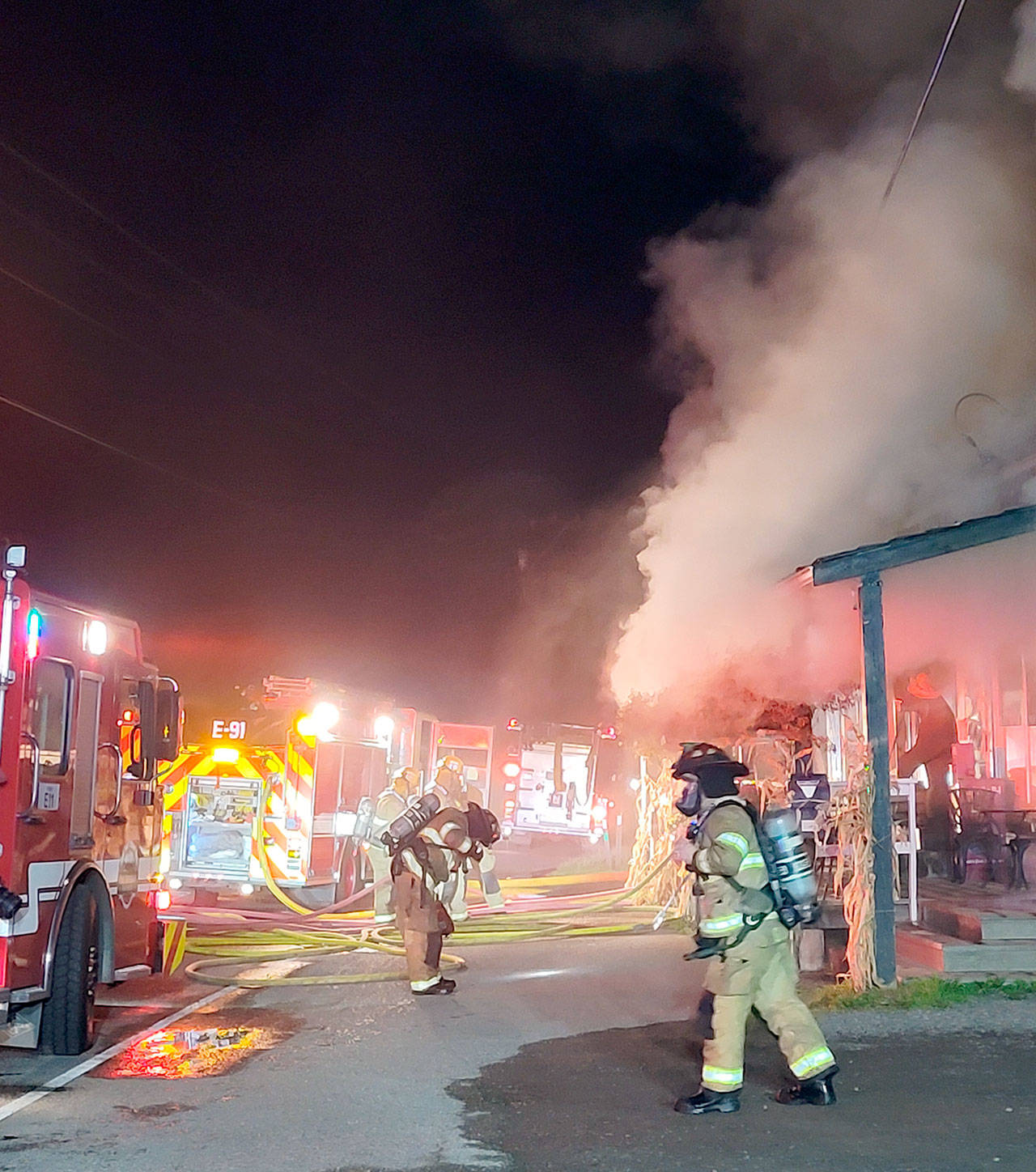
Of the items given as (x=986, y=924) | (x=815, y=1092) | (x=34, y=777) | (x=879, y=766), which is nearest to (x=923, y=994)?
(x=986, y=924)

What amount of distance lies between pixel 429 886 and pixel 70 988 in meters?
2.83

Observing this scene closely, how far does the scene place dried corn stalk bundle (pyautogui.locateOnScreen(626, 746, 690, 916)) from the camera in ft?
44.1

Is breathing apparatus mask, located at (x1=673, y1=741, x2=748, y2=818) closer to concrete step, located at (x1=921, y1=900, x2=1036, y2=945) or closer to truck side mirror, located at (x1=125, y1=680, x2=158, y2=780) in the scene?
concrete step, located at (x1=921, y1=900, x2=1036, y2=945)

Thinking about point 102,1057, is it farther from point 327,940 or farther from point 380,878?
point 380,878

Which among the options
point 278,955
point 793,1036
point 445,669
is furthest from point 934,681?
point 445,669

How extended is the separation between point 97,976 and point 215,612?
90.4 ft

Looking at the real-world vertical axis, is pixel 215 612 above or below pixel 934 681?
above

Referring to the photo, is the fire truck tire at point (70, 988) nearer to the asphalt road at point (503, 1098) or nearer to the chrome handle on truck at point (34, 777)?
the asphalt road at point (503, 1098)

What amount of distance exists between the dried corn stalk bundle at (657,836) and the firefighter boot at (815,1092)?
23.5ft

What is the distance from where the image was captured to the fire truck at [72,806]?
6160 mm

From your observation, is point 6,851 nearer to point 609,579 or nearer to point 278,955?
point 278,955

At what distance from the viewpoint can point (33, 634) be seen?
6406 millimetres

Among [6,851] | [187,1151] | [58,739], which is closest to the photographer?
[187,1151]

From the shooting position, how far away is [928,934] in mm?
8953
